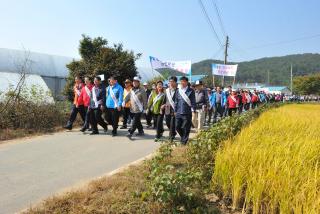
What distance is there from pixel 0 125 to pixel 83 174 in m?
5.94

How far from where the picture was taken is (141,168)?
655 cm

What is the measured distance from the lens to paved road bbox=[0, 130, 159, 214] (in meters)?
5.69

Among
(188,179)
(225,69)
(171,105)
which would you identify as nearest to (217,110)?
(171,105)

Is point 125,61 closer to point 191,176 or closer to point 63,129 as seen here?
point 63,129

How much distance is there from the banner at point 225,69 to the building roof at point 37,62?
12643 millimetres

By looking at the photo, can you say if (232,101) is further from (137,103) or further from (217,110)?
(137,103)

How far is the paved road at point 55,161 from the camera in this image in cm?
569

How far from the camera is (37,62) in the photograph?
32.0 metres

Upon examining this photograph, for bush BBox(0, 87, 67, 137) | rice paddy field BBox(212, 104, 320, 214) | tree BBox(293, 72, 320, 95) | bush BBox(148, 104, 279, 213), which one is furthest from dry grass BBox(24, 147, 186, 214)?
tree BBox(293, 72, 320, 95)

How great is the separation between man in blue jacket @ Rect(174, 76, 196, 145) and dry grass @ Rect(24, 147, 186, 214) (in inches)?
148

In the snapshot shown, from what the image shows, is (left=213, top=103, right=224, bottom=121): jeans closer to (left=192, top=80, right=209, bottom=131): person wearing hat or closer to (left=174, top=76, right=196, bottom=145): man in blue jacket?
(left=192, top=80, right=209, bottom=131): person wearing hat

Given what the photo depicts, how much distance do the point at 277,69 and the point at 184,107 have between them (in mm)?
171490

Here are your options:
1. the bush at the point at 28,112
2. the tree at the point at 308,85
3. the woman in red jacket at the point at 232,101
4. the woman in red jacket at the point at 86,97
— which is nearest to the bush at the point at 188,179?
the woman in red jacket at the point at 86,97

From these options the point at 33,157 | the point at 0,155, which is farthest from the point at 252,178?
the point at 0,155
